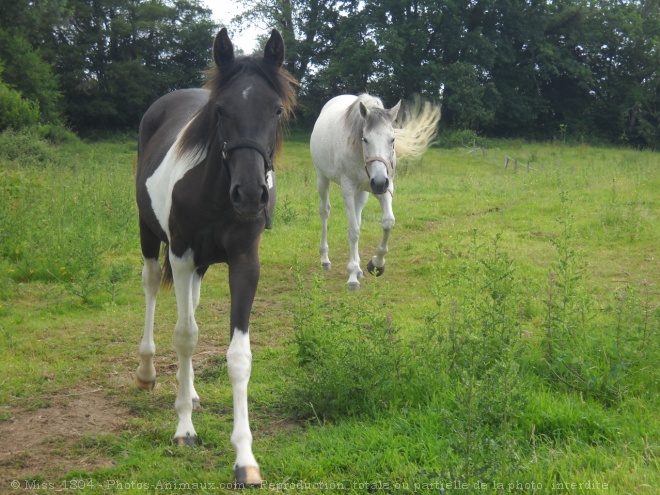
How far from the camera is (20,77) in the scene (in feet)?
93.7

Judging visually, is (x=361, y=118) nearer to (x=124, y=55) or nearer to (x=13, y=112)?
(x=13, y=112)

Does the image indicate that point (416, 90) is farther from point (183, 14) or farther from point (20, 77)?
point (20, 77)

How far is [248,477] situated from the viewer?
2865 mm

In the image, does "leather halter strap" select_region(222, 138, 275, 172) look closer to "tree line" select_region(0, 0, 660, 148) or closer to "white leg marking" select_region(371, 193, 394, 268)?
"white leg marking" select_region(371, 193, 394, 268)

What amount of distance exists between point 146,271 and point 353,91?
3375 centimetres

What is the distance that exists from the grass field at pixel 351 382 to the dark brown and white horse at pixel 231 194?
0.39m

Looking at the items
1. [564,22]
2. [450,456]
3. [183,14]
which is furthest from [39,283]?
[564,22]

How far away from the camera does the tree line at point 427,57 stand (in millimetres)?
36031

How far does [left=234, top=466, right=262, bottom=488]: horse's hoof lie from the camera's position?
2854 millimetres

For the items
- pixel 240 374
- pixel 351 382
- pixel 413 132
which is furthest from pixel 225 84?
pixel 413 132

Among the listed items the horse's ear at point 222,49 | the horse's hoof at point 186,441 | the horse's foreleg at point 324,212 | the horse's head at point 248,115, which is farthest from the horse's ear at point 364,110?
the horse's hoof at point 186,441

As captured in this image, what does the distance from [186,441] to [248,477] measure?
69cm

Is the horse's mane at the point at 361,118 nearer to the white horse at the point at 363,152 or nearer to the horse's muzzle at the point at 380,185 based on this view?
the white horse at the point at 363,152

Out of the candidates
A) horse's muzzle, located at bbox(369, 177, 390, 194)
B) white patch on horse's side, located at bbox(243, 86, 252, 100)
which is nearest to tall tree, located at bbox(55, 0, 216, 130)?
horse's muzzle, located at bbox(369, 177, 390, 194)
